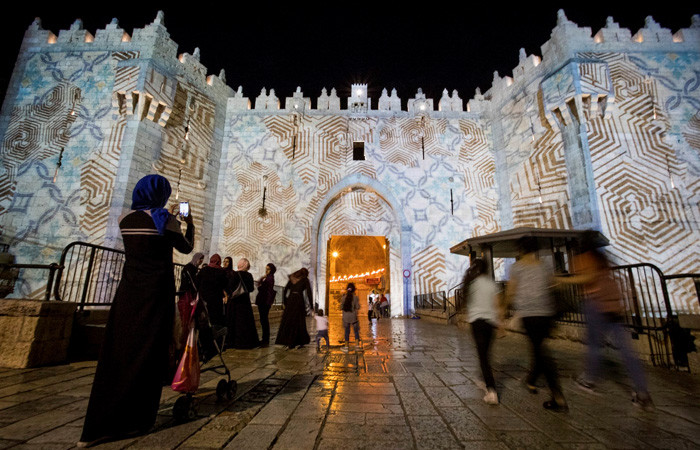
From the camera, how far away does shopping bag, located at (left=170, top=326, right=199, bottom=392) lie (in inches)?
79.7

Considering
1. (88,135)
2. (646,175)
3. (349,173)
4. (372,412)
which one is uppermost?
(88,135)

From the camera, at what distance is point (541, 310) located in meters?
2.68

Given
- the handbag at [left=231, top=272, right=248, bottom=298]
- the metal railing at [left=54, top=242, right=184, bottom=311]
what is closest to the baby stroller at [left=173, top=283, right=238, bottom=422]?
the metal railing at [left=54, top=242, right=184, bottom=311]

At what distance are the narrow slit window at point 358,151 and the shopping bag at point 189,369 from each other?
13.1 m

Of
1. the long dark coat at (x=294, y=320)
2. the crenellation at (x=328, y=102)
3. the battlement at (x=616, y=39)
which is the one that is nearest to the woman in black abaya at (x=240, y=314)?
the long dark coat at (x=294, y=320)

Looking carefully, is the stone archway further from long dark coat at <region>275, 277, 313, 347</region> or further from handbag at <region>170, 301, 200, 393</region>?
handbag at <region>170, 301, 200, 393</region>

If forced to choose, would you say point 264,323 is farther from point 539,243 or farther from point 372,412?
point 539,243

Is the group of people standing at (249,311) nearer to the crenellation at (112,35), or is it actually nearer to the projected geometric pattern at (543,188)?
the projected geometric pattern at (543,188)

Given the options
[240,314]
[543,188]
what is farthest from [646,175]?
[240,314]

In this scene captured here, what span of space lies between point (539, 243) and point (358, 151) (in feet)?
28.9

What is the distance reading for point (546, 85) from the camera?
36.5 ft

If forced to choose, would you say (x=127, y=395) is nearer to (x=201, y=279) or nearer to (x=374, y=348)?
(x=201, y=279)

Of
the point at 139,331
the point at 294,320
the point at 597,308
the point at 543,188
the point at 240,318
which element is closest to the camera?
the point at 139,331

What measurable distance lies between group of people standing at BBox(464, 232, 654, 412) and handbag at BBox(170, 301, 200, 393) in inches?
89.5
